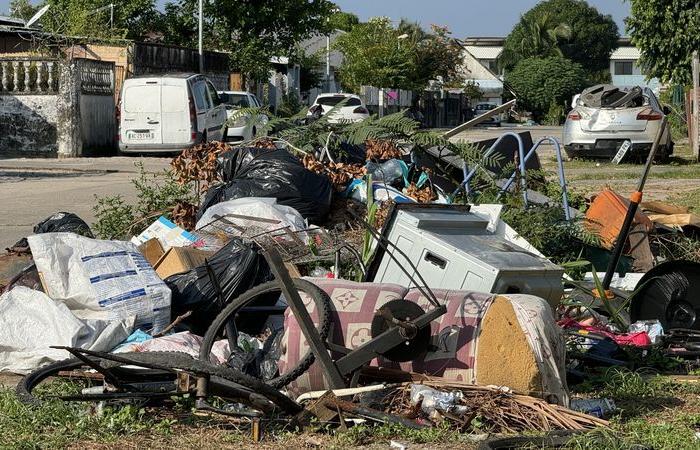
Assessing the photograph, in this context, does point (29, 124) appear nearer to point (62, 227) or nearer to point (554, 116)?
point (62, 227)

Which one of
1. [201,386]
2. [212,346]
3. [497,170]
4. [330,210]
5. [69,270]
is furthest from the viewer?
[497,170]

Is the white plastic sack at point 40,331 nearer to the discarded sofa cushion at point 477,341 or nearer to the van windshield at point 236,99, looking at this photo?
the discarded sofa cushion at point 477,341

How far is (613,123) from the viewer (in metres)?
22.5

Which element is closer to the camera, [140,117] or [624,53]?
[140,117]

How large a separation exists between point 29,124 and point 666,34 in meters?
17.3

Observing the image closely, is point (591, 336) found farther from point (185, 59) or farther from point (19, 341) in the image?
point (185, 59)

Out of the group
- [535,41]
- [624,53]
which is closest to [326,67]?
[535,41]

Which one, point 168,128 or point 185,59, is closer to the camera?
A: point 168,128

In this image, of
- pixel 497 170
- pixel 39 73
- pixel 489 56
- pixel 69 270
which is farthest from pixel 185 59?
pixel 489 56

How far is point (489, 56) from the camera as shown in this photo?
135375 millimetres

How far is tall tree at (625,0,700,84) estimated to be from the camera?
102ft

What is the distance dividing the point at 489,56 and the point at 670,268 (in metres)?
131

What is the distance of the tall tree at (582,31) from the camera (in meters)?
117

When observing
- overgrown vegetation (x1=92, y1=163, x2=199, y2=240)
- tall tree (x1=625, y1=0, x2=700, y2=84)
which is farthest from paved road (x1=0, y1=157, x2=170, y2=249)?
tall tree (x1=625, y1=0, x2=700, y2=84)
